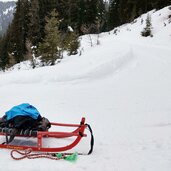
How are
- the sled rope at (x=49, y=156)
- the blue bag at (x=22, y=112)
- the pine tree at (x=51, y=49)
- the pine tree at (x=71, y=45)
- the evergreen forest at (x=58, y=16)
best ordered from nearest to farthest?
the sled rope at (x=49, y=156), the blue bag at (x=22, y=112), the pine tree at (x=51, y=49), the pine tree at (x=71, y=45), the evergreen forest at (x=58, y=16)

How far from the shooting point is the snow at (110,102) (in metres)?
4.78

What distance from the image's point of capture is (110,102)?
859 centimetres

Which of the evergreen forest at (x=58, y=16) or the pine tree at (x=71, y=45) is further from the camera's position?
the evergreen forest at (x=58, y=16)

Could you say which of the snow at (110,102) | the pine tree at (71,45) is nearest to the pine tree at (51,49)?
the pine tree at (71,45)

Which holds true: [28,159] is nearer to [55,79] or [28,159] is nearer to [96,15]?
[55,79]

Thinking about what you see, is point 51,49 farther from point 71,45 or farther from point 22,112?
point 22,112

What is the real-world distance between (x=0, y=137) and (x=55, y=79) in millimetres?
5389

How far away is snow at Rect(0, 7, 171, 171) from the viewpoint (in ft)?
15.7

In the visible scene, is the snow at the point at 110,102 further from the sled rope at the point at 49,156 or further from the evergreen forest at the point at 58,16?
the evergreen forest at the point at 58,16

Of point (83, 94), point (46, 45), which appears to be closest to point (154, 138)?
point (83, 94)

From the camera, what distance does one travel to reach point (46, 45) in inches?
620

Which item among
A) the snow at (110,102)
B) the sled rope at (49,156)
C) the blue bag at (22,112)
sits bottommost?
the snow at (110,102)

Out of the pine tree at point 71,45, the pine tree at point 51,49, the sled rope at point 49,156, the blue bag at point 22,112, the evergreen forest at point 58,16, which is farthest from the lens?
the evergreen forest at point 58,16

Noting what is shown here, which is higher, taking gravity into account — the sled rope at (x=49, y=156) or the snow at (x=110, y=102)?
the sled rope at (x=49, y=156)
